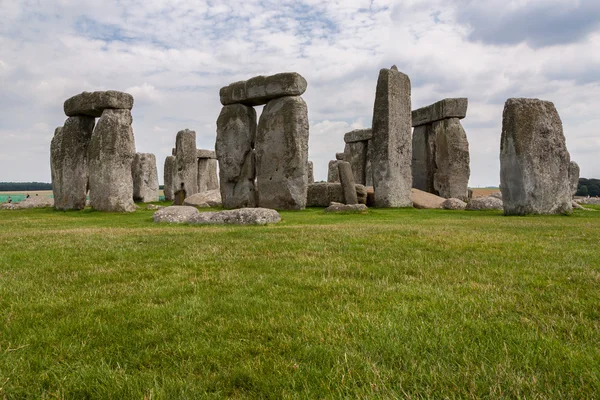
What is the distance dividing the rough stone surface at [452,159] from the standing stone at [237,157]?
328 inches

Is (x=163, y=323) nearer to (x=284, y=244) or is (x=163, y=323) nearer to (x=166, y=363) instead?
(x=166, y=363)

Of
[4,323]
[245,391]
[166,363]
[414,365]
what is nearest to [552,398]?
[414,365]

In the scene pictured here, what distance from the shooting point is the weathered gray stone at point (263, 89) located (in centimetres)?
1437

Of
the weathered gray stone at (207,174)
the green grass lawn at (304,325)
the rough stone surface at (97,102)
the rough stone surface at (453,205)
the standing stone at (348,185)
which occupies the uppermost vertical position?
the rough stone surface at (97,102)

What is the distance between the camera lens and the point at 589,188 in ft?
109

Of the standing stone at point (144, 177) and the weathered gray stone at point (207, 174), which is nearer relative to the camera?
the standing stone at point (144, 177)

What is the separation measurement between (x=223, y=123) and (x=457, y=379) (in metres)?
15.2

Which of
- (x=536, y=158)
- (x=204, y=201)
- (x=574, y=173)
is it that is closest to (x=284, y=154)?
(x=204, y=201)

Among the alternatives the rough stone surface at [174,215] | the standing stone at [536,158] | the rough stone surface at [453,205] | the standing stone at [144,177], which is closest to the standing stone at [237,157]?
the rough stone surface at [174,215]

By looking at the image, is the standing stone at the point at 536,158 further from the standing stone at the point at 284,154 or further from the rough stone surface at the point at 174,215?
the rough stone surface at the point at 174,215

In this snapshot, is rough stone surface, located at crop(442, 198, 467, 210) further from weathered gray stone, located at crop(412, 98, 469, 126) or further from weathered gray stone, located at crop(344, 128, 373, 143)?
weathered gray stone, located at crop(344, 128, 373, 143)

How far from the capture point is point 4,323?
270 cm

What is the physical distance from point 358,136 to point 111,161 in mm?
14516

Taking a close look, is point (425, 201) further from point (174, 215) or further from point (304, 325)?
point (304, 325)
